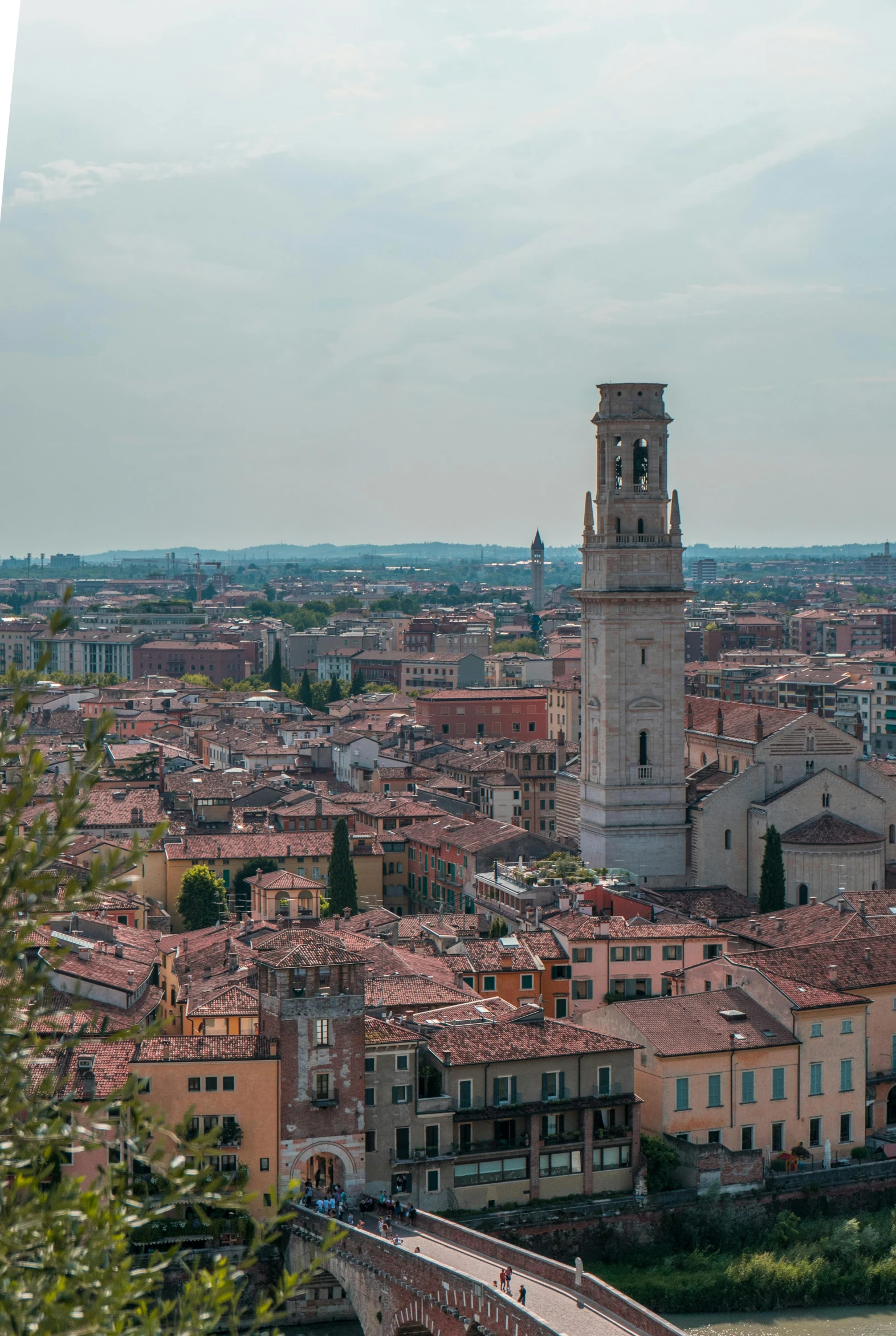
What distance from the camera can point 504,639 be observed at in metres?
74.1

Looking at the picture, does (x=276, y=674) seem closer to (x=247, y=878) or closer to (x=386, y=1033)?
(x=247, y=878)

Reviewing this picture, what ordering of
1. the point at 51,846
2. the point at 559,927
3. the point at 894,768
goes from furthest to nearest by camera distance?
the point at 894,768 < the point at 559,927 < the point at 51,846

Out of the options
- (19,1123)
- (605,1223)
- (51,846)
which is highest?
(51,846)

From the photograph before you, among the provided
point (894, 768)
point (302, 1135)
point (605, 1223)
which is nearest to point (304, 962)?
point (302, 1135)

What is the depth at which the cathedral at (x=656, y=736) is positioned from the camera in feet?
77.0

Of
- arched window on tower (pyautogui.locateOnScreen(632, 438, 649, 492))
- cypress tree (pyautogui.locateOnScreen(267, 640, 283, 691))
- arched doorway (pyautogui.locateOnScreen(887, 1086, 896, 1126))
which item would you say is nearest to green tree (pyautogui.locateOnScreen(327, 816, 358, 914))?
arched window on tower (pyautogui.locateOnScreen(632, 438, 649, 492))

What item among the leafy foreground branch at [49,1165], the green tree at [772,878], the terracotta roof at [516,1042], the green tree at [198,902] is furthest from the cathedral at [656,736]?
the leafy foreground branch at [49,1165]

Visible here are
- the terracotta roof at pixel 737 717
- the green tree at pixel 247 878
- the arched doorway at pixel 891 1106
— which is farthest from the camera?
the green tree at pixel 247 878

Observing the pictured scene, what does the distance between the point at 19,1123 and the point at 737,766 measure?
20134 millimetres

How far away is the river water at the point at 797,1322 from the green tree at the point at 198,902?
979cm

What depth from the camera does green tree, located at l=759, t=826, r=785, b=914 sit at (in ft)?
72.7

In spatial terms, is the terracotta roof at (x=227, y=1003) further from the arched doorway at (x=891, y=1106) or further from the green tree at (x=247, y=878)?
the green tree at (x=247, y=878)

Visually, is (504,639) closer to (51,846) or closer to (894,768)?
(894,768)

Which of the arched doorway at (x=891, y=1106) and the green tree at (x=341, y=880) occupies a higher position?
the green tree at (x=341, y=880)
